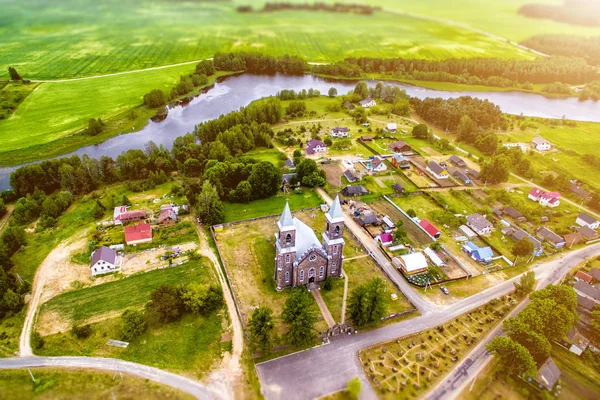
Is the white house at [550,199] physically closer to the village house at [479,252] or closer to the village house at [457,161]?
the village house at [457,161]

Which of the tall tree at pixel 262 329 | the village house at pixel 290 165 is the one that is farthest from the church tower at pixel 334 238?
the village house at pixel 290 165

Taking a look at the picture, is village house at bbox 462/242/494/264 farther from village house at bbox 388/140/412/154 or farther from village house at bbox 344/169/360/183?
village house at bbox 388/140/412/154

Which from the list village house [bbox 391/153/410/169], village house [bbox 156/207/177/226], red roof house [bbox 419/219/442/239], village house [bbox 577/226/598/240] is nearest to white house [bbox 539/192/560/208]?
village house [bbox 577/226/598/240]

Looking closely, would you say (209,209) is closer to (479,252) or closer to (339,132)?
(479,252)

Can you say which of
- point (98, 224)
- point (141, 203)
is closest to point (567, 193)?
point (141, 203)

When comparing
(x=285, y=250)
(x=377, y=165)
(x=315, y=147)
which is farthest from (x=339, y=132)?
(x=285, y=250)

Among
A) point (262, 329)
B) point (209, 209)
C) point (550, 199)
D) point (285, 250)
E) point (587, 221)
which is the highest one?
point (285, 250)
